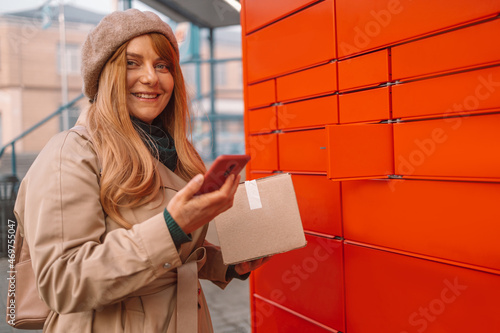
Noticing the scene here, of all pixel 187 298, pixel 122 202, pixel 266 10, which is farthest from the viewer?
pixel 266 10

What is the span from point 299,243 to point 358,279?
53cm

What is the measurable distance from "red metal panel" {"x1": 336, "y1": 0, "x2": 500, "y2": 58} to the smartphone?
36.7 inches

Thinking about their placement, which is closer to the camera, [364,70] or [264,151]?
[364,70]

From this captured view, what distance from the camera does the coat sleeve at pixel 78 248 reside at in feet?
3.19

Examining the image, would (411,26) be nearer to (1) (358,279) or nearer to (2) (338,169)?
(2) (338,169)

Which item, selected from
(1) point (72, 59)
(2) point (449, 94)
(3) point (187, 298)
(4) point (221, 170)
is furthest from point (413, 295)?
(1) point (72, 59)

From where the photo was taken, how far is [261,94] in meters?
2.37

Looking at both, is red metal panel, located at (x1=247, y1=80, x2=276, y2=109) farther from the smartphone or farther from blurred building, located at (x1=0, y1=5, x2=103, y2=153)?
blurred building, located at (x1=0, y1=5, x2=103, y2=153)

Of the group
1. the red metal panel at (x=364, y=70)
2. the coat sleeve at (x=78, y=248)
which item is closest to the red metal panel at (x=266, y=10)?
the red metal panel at (x=364, y=70)

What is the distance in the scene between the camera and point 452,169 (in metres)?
1.43

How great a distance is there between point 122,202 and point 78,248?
190 millimetres

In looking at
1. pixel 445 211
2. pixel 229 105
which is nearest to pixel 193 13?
pixel 445 211

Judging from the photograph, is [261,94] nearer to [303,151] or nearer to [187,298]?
[303,151]

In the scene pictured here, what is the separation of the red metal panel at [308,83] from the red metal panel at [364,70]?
55 millimetres
